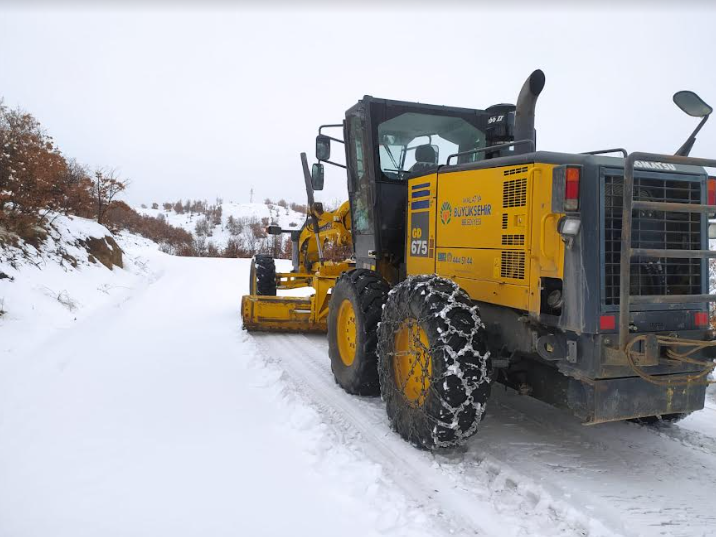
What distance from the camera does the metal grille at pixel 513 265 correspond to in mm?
3350

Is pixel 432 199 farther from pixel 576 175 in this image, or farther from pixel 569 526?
pixel 569 526

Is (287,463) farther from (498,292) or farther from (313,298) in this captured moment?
(313,298)

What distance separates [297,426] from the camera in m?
3.95

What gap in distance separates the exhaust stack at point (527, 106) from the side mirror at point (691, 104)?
108cm

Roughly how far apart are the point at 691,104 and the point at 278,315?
225 inches

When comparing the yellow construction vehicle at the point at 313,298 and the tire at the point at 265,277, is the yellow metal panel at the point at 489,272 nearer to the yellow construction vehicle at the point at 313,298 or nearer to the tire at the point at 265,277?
the yellow construction vehicle at the point at 313,298

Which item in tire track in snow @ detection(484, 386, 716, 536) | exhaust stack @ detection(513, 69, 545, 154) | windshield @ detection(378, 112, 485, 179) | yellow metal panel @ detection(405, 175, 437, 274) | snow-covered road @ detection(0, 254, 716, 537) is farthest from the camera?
windshield @ detection(378, 112, 485, 179)

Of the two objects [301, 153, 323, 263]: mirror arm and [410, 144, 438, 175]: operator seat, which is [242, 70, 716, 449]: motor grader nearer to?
[410, 144, 438, 175]: operator seat

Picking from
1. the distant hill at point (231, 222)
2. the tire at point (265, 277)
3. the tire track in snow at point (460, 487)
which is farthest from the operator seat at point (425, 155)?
the distant hill at point (231, 222)

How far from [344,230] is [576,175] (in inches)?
167

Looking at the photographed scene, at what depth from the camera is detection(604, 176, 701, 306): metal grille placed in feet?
10.1

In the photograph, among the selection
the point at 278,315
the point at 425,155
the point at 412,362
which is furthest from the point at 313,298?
the point at 412,362

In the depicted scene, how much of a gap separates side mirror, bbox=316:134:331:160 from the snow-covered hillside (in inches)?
780

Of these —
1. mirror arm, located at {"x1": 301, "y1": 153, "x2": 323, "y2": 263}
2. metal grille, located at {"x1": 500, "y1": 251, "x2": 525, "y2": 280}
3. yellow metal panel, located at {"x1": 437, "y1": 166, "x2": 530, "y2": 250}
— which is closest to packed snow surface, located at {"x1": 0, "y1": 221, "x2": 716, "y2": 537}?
metal grille, located at {"x1": 500, "y1": 251, "x2": 525, "y2": 280}
